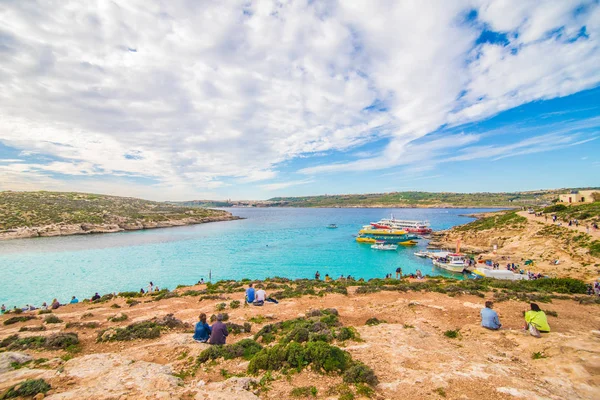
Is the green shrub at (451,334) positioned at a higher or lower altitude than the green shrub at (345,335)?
lower

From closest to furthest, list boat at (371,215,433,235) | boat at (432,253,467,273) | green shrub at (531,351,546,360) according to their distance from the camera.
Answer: green shrub at (531,351,546,360)
boat at (432,253,467,273)
boat at (371,215,433,235)

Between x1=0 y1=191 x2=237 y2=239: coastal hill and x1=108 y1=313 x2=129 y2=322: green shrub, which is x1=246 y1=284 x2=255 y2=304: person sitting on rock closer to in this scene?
x1=108 y1=313 x2=129 y2=322: green shrub

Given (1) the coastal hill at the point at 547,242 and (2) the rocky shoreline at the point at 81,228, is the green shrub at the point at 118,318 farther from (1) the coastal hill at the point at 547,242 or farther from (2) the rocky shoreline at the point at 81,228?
(2) the rocky shoreline at the point at 81,228

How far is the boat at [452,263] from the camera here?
4169 cm

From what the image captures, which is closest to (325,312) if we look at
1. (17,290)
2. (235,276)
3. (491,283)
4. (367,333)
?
(367,333)

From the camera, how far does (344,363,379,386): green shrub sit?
7195mm

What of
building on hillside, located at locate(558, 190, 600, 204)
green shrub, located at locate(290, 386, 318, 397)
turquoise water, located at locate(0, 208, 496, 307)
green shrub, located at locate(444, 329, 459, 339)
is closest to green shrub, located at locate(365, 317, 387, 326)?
green shrub, located at locate(444, 329, 459, 339)

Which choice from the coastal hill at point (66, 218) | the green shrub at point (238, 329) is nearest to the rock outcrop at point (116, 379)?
the green shrub at point (238, 329)

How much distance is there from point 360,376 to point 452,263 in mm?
42445

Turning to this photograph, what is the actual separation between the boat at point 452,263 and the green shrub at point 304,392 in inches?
1698

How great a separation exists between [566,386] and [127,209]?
14419 centimetres

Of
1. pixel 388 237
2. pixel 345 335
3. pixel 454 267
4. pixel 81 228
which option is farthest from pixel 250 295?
pixel 81 228

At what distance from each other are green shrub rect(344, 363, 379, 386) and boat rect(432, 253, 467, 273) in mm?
41692

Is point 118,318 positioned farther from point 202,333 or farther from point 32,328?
point 202,333
